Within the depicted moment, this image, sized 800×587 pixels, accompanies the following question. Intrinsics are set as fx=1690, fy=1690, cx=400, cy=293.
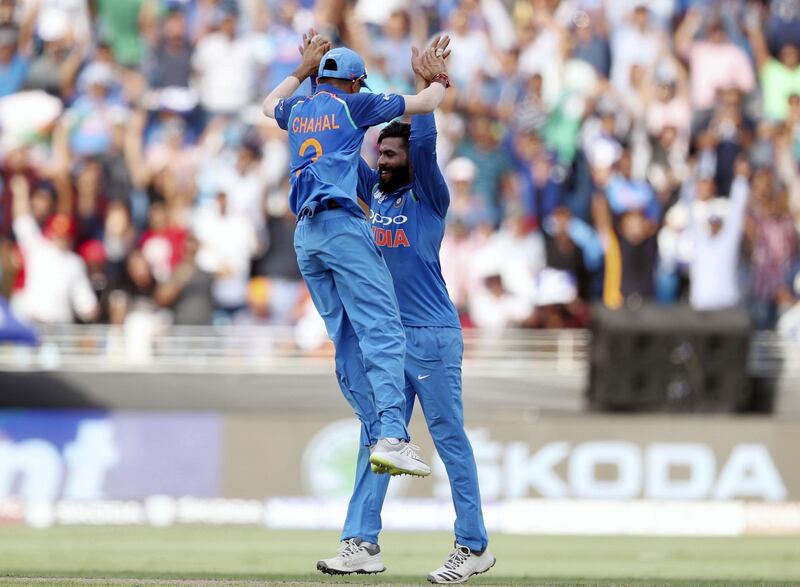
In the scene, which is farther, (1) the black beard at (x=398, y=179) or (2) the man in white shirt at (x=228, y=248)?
(2) the man in white shirt at (x=228, y=248)

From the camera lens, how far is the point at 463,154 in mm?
17609

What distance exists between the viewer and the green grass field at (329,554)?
9.67m

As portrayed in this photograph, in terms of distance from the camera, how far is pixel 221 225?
55.4ft

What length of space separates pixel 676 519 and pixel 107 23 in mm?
8285

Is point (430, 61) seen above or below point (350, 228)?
above

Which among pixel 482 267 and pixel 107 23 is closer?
pixel 482 267

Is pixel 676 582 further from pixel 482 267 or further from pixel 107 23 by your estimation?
pixel 107 23

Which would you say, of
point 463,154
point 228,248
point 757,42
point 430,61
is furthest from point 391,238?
point 757,42

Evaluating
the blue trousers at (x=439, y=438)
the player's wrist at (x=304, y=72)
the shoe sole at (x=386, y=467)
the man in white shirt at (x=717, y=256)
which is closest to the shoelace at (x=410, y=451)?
the shoe sole at (x=386, y=467)

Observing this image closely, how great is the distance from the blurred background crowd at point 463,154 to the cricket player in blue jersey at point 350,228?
7.60 metres

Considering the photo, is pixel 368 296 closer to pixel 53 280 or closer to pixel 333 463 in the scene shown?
pixel 333 463

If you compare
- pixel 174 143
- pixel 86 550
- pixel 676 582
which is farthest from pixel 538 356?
pixel 676 582

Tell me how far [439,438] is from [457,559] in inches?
26.7

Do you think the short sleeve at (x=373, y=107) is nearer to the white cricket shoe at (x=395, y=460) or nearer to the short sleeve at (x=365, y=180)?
the short sleeve at (x=365, y=180)
